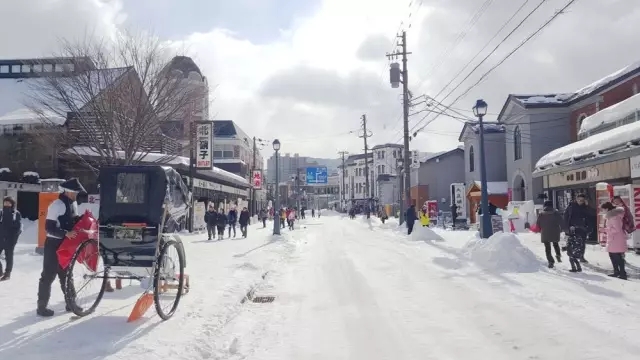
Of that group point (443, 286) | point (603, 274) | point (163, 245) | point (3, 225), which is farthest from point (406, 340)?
point (3, 225)

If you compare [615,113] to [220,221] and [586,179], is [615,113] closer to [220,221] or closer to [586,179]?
[586,179]

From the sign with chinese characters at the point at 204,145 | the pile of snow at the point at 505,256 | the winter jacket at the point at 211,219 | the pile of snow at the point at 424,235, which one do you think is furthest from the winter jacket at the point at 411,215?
the pile of snow at the point at 505,256

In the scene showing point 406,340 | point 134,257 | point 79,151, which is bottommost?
point 406,340

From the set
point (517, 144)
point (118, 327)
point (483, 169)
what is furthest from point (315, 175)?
point (118, 327)

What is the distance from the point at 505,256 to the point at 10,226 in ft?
36.5

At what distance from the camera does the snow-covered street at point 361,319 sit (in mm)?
5773

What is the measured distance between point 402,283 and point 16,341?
7071 mm

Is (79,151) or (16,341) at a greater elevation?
(79,151)

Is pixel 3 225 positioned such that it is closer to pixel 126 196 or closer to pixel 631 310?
pixel 126 196

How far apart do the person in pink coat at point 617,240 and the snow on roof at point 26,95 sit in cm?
1631

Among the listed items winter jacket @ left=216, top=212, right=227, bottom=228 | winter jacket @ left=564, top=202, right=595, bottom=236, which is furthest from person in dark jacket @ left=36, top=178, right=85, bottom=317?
winter jacket @ left=216, top=212, right=227, bottom=228

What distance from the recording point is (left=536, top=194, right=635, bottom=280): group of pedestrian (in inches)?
426

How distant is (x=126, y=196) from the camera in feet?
24.2

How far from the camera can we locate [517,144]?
33469mm
